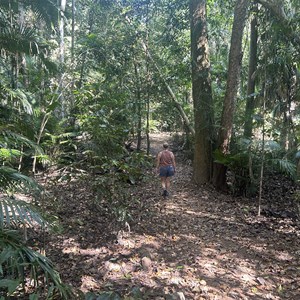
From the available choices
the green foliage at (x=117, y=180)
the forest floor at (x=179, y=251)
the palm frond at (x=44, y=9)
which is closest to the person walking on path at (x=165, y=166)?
the forest floor at (x=179, y=251)

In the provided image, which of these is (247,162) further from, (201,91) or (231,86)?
(201,91)

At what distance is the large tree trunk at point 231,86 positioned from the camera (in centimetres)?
796

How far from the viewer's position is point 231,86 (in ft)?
27.2

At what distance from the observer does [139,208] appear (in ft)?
22.2

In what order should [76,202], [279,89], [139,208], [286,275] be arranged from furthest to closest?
[279,89]
[76,202]
[139,208]
[286,275]

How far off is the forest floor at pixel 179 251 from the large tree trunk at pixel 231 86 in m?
1.32


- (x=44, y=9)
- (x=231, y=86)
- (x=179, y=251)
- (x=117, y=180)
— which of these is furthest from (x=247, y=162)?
(x=44, y=9)

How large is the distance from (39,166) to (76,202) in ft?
11.0

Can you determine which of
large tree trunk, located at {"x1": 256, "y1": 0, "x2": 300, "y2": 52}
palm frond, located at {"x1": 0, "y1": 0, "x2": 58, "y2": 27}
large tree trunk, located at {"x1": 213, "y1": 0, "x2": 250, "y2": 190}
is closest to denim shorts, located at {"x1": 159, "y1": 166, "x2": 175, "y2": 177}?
large tree trunk, located at {"x1": 213, "y1": 0, "x2": 250, "y2": 190}

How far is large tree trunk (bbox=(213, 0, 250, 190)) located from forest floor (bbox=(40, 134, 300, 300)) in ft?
4.33

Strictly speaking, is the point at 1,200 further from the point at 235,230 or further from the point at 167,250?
the point at 235,230

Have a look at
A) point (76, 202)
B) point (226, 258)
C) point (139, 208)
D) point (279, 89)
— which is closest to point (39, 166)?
point (76, 202)

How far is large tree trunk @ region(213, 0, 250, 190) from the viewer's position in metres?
7.96

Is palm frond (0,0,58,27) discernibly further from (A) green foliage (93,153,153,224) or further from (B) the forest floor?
(B) the forest floor
